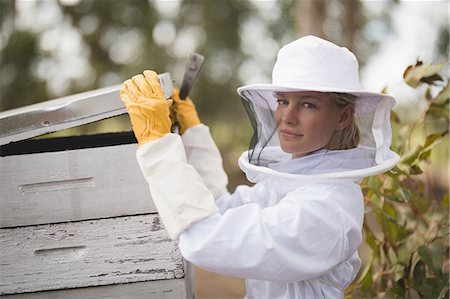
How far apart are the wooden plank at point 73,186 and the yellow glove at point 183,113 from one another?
63 centimetres

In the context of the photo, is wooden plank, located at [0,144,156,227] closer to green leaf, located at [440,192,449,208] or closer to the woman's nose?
the woman's nose

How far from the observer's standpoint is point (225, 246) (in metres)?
1.48

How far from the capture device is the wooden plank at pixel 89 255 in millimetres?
1676

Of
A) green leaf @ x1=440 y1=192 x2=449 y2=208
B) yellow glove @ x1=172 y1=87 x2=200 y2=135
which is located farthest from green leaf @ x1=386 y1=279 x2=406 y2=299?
yellow glove @ x1=172 y1=87 x2=200 y2=135

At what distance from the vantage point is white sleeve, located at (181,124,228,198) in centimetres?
229

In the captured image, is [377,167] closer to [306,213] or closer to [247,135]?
[306,213]

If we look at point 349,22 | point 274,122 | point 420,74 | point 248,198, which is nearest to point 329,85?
point 274,122

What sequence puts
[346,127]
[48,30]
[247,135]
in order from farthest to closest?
1. [247,135]
2. [48,30]
3. [346,127]

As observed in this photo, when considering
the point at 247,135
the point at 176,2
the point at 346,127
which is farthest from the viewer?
the point at 247,135

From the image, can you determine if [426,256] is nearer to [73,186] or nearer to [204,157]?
[204,157]

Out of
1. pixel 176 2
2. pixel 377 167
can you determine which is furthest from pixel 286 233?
pixel 176 2

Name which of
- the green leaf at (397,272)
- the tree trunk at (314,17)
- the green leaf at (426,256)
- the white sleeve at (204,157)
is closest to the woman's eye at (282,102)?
the white sleeve at (204,157)

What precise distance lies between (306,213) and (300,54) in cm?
49

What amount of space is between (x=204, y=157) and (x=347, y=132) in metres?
0.71
